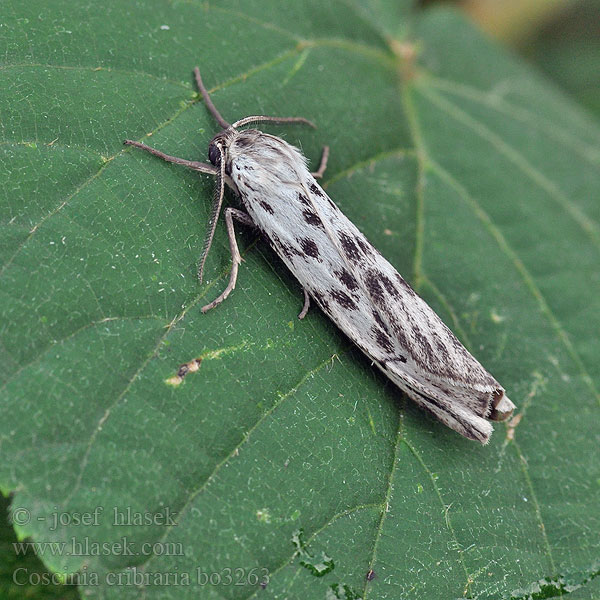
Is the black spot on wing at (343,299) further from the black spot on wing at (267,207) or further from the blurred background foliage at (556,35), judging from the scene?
the blurred background foliage at (556,35)

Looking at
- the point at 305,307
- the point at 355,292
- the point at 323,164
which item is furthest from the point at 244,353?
the point at 323,164

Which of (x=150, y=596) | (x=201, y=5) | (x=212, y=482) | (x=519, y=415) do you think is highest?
(x=201, y=5)

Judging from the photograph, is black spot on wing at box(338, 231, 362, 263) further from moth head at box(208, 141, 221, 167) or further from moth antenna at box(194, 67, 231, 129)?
moth antenna at box(194, 67, 231, 129)

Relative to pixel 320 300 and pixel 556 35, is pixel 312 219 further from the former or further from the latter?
pixel 556 35

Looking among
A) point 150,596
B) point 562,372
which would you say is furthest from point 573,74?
point 150,596

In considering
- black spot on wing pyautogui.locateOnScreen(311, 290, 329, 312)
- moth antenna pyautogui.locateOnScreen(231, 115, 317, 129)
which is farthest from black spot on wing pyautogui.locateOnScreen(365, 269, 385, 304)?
moth antenna pyautogui.locateOnScreen(231, 115, 317, 129)

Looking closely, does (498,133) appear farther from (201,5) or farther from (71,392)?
(71,392)

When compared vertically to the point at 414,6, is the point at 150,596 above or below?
below

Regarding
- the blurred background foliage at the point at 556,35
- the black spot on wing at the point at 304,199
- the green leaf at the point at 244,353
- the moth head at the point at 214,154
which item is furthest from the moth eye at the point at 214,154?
the blurred background foliage at the point at 556,35
